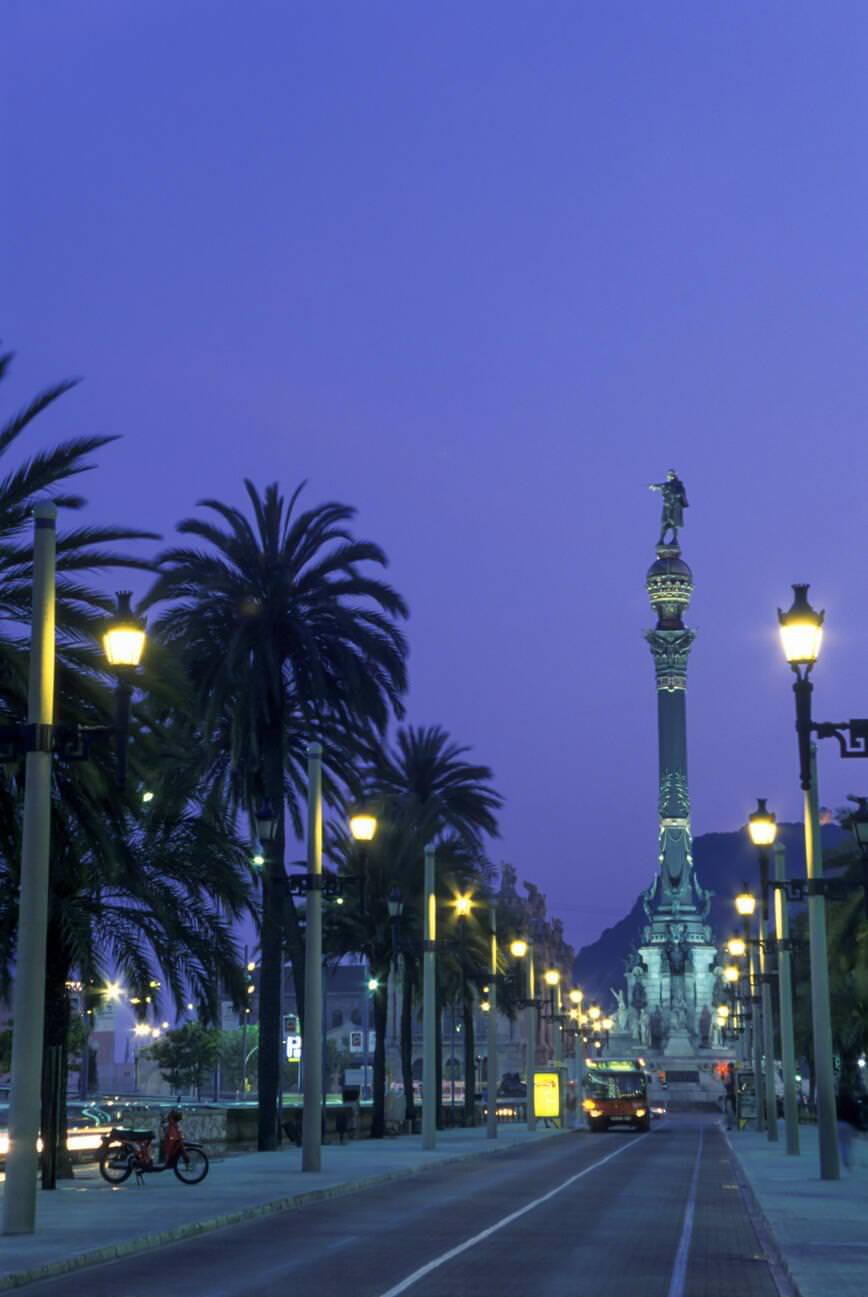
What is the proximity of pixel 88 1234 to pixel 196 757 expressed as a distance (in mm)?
20312

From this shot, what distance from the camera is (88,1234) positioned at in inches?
764

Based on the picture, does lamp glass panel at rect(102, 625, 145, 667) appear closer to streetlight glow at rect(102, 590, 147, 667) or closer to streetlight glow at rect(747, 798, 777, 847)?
streetlight glow at rect(102, 590, 147, 667)

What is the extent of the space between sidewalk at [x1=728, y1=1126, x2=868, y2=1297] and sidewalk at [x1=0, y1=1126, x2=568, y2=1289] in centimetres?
637

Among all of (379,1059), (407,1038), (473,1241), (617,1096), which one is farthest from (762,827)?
(617,1096)

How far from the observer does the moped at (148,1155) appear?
29.3 metres

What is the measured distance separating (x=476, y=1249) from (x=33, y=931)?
220 inches

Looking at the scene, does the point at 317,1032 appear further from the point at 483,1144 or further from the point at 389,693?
the point at 483,1144

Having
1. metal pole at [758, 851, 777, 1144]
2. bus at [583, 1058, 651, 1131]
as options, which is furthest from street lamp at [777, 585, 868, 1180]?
bus at [583, 1058, 651, 1131]

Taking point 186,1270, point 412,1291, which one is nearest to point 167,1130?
point 186,1270

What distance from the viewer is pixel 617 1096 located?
241 feet

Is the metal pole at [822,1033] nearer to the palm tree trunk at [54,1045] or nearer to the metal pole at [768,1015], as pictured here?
the metal pole at [768,1015]

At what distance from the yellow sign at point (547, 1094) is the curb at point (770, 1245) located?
4487 cm

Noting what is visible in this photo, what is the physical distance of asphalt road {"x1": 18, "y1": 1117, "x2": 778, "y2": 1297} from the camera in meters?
15.4

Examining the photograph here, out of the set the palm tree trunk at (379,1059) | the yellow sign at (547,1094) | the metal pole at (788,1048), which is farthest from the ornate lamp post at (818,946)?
the yellow sign at (547,1094)
